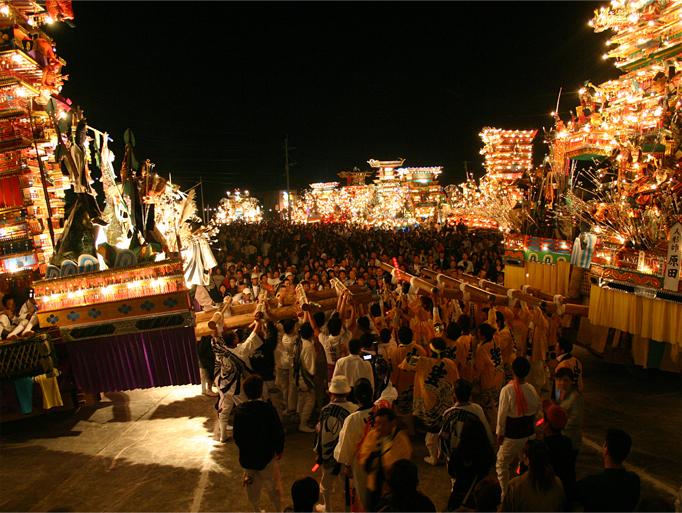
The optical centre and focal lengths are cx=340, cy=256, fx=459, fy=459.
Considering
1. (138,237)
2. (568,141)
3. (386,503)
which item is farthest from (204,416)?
(568,141)

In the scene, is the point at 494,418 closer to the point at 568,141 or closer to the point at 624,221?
the point at 624,221

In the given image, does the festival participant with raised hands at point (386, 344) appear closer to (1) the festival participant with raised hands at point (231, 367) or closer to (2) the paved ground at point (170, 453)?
(2) the paved ground at point (170, 453)

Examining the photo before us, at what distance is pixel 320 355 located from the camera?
621 centimetres

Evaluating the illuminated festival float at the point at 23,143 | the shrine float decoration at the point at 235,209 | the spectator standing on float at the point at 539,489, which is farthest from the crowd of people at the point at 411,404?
the shrine float decoration at the point at 235,209

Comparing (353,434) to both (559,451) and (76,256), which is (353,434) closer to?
(559,451)

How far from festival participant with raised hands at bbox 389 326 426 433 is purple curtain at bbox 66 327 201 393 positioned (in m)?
2.97

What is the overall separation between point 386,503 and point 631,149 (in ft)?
28.2

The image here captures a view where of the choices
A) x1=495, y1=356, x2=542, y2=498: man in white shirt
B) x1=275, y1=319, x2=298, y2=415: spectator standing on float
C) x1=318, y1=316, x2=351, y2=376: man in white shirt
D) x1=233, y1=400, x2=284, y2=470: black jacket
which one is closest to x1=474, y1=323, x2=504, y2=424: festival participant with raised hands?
x1=495, y1=356, x2=542, y2=498: man in white shirt

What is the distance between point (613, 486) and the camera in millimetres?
2857

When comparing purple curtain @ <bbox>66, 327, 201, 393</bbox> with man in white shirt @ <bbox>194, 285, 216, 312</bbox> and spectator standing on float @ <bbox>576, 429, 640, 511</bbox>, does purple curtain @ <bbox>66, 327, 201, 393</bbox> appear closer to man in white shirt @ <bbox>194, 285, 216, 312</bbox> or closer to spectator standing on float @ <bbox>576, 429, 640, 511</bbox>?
man in white shirt @ <bbox>194, 285, 216, 312</bbox>

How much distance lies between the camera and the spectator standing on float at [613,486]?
9.31ft

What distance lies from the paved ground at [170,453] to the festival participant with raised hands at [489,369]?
0.98 m

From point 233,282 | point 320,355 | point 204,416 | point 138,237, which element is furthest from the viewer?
point 233,282

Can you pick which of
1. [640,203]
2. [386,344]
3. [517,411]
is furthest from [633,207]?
[517,411]
